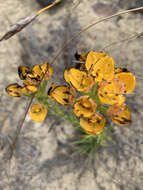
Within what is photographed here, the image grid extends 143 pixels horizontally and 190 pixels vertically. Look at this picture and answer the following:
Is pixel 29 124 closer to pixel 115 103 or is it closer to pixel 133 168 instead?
pixel 133 168

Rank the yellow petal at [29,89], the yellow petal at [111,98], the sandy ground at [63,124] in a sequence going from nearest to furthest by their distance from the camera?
the yellow petal at [111,98] → the yellow petal at [29,89] → the sandy ground at [63,124]

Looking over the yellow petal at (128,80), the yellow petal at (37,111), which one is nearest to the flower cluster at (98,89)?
the yellow petal at (128,80)

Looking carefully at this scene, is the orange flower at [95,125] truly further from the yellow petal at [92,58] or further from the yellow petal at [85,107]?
the yellow petal at [92,58]

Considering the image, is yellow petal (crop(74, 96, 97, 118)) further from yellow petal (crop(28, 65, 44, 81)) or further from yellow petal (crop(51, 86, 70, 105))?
yellow petal (crop(28, 65, 44, 81))

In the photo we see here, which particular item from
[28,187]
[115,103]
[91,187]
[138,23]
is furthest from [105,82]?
[138,23]

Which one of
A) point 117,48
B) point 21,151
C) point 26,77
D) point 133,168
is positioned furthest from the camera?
point 117,48

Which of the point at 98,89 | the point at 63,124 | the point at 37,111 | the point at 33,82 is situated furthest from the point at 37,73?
the point at 63,124
